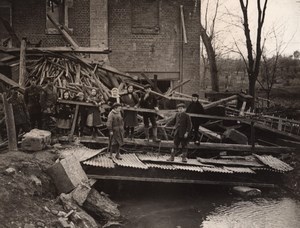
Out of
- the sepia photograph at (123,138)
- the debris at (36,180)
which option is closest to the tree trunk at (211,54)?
the sepia photograph at (123,138)

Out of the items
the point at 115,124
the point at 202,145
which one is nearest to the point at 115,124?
the point at 115,124

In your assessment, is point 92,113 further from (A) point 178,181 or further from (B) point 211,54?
(B) point 211,54

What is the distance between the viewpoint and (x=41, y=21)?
18.2 metres

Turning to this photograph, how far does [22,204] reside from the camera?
7602 millimetres

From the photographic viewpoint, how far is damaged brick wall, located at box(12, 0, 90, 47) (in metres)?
18.0

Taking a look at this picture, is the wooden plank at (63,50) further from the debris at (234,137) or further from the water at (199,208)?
the debris at (234,137)

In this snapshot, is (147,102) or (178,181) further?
(147,102)

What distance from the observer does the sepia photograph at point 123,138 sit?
8.99m

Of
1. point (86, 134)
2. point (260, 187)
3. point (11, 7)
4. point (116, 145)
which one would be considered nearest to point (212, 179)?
point (260, 187)

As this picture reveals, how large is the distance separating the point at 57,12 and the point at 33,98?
8384 millimetres

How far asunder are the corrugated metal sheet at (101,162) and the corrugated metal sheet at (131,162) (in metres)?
0.23

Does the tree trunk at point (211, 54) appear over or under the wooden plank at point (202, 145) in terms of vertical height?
over

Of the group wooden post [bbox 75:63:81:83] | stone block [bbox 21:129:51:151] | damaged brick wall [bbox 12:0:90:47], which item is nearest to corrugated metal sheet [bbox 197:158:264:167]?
stone block [bbox 21:129:51:151]

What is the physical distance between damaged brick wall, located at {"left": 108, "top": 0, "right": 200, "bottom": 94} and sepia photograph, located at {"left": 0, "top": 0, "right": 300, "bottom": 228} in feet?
0.16
